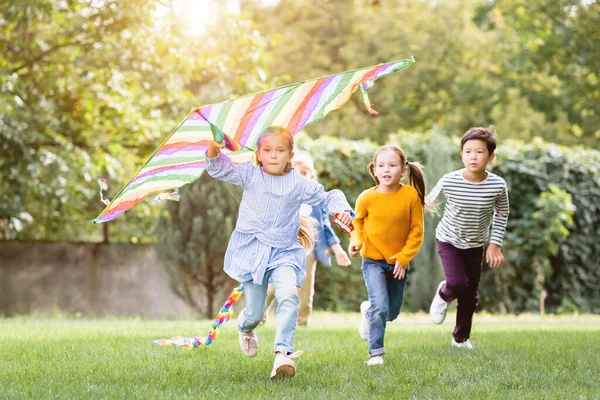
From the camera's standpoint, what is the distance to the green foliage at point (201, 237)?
464 inches

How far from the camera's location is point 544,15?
780 inches

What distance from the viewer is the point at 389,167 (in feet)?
20.3

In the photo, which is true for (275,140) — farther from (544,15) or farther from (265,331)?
(544,15)

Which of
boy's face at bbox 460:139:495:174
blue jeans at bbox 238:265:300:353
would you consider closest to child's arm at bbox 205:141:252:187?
blue jeans at bbox 238:265:300:353

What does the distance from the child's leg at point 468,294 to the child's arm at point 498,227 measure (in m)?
0.16

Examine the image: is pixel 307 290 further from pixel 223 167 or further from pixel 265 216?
pixel 223 167

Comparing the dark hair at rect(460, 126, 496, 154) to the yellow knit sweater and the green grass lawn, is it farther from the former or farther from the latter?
the green grass lawn

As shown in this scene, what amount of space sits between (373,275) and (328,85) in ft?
4.64

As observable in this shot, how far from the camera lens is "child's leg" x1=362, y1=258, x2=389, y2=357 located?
6.08 metres

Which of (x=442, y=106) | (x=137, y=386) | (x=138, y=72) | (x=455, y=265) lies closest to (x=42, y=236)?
(x=138, y=72)

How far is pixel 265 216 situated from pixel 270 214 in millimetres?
35

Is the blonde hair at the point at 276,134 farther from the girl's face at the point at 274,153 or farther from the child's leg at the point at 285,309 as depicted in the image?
the child's leg at the point at 285,309

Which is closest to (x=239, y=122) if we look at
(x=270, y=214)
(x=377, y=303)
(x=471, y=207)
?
(x=270, y=214)

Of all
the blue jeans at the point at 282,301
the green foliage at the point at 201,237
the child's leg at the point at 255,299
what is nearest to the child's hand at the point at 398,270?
the blue jeans at the point at 282,301
